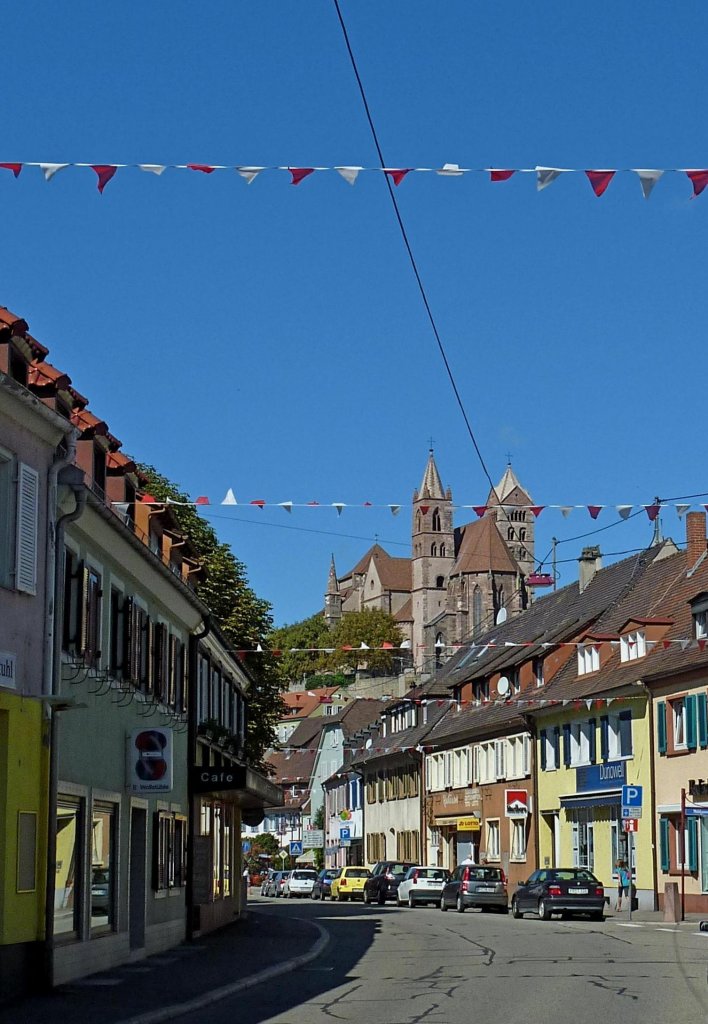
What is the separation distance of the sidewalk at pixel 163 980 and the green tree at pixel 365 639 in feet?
A: 449

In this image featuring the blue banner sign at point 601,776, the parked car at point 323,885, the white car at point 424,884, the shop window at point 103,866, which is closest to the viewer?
the shop window at point 103,866

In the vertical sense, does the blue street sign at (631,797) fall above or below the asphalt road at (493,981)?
above

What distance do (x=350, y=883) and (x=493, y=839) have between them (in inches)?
300

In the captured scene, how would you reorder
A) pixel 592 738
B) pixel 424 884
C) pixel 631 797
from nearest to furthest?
pixel 631 797 < pixel 592 738 < pixel 424 884

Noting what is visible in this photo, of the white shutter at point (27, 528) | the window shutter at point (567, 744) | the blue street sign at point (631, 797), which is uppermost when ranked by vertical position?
the white shutter at point (27, 528)

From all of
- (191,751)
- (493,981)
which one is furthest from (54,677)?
(191,751)

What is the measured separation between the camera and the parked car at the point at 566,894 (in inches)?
1494

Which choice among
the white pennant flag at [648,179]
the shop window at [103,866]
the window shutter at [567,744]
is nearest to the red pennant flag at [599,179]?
the white pennant flag at [648,179]

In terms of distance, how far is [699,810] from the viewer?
39.1m

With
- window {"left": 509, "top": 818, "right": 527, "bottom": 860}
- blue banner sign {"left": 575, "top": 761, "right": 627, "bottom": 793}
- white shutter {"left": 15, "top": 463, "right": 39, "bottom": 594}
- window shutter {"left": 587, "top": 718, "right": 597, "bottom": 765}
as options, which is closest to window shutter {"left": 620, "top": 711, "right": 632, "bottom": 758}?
blue banner sign {"left": 575, "top": 761, "right": 627, "bottom": 793}

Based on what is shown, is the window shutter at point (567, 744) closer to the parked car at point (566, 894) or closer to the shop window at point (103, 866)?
the parked car at point (566, 894)

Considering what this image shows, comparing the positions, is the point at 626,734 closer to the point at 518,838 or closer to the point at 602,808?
the point at 602,808

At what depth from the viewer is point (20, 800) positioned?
58.1 feet

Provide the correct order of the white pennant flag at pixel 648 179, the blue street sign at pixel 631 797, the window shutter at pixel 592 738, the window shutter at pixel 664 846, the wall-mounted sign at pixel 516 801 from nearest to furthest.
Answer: the white pennant flag at pixel 648 179 → the blue street sign at pixel 631 797 → the window shutter at pixel 664 846 → the window shutter at pixel 592 738 → the wall-mounted sign at pixel 516 801
